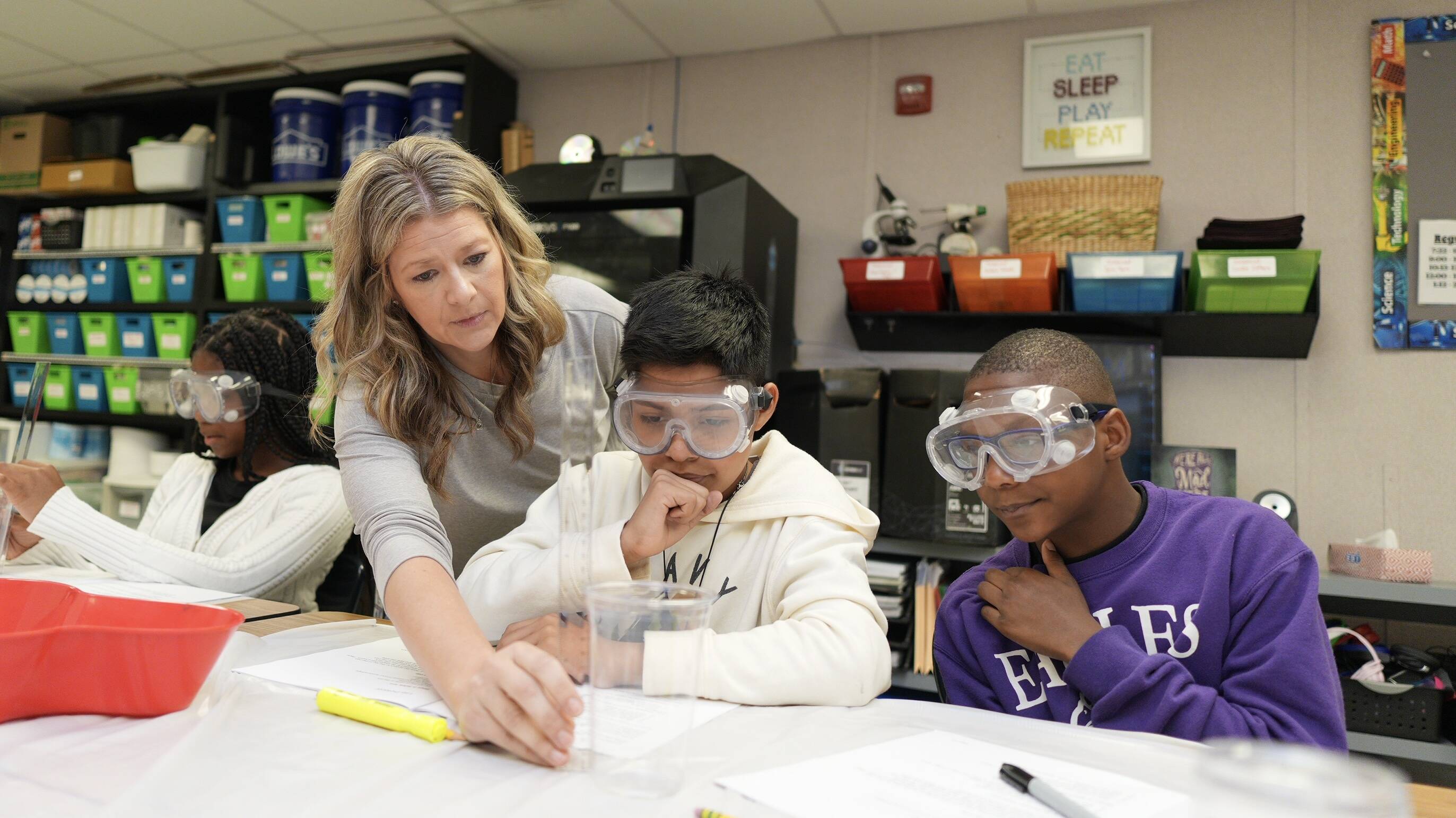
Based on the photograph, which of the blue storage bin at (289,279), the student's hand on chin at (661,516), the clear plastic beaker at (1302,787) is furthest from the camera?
the blue storage bin at (289,279)

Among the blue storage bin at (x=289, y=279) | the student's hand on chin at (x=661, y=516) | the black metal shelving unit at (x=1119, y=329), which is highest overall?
the blue storage bin at (x=289, y=279)

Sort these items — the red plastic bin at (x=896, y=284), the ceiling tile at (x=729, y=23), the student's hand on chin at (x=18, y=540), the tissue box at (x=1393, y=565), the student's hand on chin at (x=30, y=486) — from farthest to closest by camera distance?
the ceiling tile at (x=729, y=23) → the red plastic bin at (x=896, y=284) → the tissue box at (x=1393, y=565) → the student's hand on chin at (x=18, y=540) → the student's hand on chin at (x=30, y=486)

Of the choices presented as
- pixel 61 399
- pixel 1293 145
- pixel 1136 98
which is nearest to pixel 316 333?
pixel 1136 98

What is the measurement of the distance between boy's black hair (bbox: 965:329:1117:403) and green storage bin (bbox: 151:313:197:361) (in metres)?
3.89

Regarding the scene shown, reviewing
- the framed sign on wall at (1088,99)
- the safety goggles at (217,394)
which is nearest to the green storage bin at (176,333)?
the safety goggles at (217,394)

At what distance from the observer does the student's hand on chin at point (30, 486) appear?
5.39 feet

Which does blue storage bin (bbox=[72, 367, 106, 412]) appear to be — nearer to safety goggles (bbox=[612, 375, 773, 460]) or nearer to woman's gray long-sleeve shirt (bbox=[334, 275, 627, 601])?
woman's gray long-sleeve shirt (bbox=[334, 275, 627, 601])

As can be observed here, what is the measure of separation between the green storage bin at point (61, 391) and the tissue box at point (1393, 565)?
5090 millimetres

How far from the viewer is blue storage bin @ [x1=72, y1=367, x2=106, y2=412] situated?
4141 mm

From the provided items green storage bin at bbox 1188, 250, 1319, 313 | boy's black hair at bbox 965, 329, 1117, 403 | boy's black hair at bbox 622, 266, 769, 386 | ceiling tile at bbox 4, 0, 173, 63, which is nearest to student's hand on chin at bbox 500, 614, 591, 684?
boy's black hair at bbox 622, 266, 769, 386

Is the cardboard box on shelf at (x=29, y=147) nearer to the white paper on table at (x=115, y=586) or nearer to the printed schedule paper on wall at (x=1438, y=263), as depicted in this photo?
the white paper on table at (x=115, y=586)

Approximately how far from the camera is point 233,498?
7.13 feet

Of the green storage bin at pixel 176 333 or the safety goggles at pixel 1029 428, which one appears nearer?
the safety goggles at pixel 1029 428

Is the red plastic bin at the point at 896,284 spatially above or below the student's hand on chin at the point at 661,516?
above
